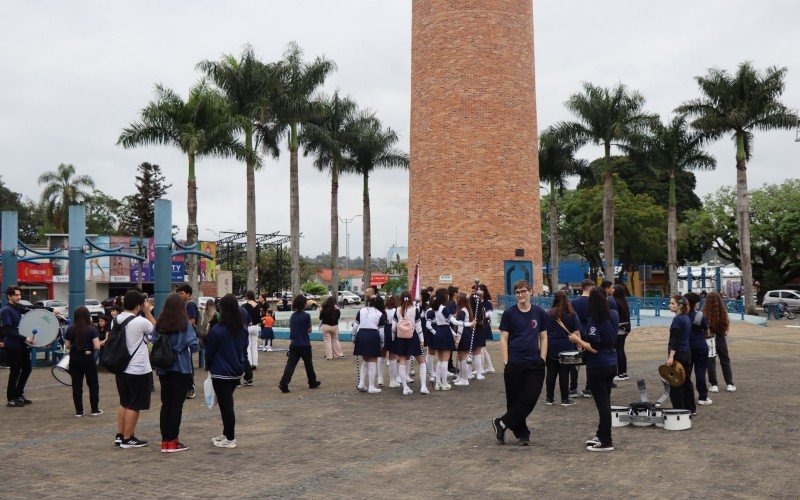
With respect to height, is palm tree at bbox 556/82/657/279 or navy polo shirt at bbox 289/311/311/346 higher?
palm tree at bbox 556/82/657/279

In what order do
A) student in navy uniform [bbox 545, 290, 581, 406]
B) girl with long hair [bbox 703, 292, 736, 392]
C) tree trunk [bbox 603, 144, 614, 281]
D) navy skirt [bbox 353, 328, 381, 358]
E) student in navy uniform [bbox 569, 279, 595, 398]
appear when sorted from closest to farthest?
student in navy uniform [bbox 545, 290, 581, 406] < student in navy uniform [bbox 569, 279, 595, 398] < girl with long hair [bbox 703, 292, 736, 392] < navy skirt [bbox 353, 328, 381, 358] < tree trunk [bbox 603, 144, 614, 281]

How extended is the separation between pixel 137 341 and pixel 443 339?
589 cm

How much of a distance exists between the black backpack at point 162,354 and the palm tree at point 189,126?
24555 mm

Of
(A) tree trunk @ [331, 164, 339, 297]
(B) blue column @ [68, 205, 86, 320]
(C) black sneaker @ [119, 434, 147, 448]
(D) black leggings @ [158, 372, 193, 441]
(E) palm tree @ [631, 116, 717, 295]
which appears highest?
(E) palm tree @ [631, 116, 717, 295]

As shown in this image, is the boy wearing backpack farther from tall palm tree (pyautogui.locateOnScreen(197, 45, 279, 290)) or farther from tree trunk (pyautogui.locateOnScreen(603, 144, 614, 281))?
tree trunk (pyautogui.locateOnScreen(603, 144, 614, 281))

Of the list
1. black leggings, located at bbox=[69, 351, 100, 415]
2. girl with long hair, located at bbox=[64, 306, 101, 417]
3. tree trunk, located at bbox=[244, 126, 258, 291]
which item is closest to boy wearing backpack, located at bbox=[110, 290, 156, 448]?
girl with long hair, located at bbox=[64, 306, 101, 417]

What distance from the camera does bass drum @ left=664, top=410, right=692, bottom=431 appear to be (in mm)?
9727

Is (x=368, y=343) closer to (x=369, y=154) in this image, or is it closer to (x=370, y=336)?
(x=370, y=336)

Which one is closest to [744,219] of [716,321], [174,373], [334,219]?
[334,219]

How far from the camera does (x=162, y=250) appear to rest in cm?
1880

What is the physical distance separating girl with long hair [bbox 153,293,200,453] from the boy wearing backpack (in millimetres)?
177

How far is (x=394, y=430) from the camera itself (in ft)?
33.4

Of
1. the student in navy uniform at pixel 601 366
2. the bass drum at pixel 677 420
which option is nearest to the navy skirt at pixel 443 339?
the bass drum at pixel 677 420

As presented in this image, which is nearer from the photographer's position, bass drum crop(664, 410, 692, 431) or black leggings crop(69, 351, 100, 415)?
bass drum crop(664, 410, 692, 431)
